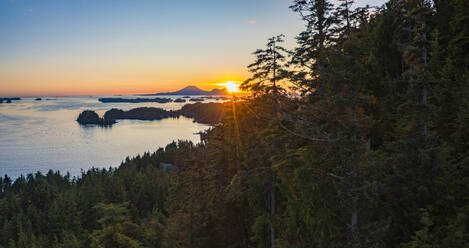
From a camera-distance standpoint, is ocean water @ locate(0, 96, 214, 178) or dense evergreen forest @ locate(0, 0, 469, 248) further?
ocean water @ locate(0, 96, 214, 178)

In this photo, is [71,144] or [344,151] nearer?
[344,151]

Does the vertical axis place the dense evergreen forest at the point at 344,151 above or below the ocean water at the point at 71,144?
above

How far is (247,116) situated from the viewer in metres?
21.8

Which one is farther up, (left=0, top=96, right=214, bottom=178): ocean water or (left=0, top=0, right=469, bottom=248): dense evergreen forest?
(left=0, top=0, right=469, bottom=248): dense evergreen forest

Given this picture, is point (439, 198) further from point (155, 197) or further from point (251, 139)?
point (155, 197)

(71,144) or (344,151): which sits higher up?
(344,151)

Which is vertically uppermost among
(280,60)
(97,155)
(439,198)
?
(280,60)

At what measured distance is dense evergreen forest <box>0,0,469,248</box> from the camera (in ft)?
28.0

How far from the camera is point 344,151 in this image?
8234mm

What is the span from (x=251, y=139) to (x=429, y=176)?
1074 centimetres

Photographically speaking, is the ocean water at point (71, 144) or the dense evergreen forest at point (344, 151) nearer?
the dense evergreen forest at point (344, 151)

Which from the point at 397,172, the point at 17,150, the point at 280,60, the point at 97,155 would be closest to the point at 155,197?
the point at 280,60

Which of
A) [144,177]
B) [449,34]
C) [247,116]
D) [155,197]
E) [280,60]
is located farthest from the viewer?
[144,177]

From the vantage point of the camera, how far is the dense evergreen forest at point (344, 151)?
8531mm
